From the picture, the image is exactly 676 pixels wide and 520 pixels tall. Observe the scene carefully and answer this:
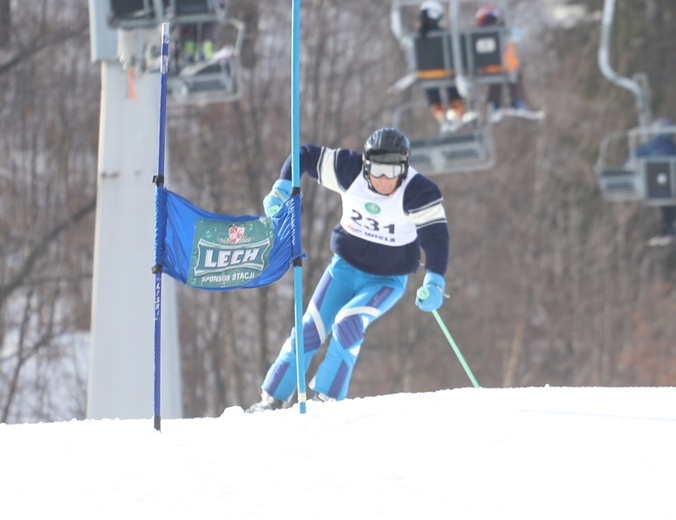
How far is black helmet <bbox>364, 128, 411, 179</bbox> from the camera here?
700cm

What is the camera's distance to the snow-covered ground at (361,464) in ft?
16.1

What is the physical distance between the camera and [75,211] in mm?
23578

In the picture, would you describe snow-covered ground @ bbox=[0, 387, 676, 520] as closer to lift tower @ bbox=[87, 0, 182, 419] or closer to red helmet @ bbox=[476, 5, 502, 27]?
lift tower @ bbox=[87, 0, 182, 419]

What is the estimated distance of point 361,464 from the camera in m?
5.35

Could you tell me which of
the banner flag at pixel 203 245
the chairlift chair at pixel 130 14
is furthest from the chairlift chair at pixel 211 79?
the banner flag at pixel 203 245

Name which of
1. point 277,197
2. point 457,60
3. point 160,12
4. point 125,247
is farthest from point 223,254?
point 457,60

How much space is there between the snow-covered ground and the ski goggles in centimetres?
113

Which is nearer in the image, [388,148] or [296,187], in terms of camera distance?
[296,187]

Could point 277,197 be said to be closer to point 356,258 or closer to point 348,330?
point 356,258

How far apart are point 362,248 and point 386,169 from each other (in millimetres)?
452

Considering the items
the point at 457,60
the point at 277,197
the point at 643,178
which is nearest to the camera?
the point at 277,197

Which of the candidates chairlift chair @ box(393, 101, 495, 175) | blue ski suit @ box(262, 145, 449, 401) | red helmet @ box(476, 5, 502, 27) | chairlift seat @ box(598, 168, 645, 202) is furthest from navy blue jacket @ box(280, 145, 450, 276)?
chairlift seat @ box(598, 168, 645, 202)

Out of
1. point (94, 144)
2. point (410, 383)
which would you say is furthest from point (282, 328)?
point (94, 144)

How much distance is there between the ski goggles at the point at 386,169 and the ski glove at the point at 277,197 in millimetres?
395
